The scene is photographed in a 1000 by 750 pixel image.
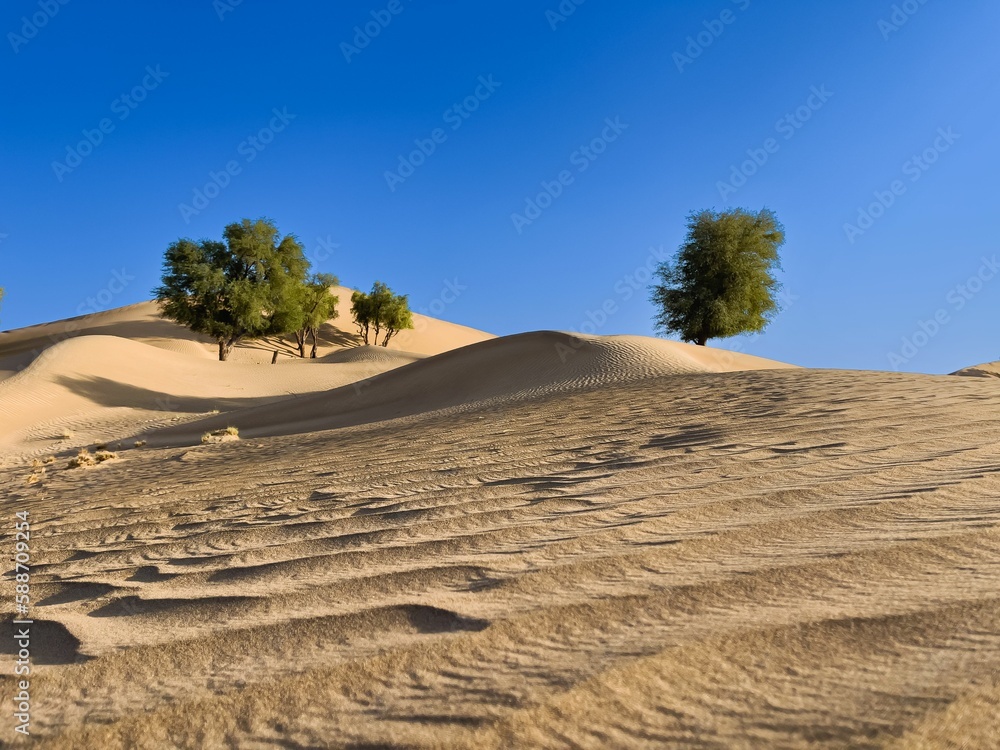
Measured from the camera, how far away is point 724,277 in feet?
80.6

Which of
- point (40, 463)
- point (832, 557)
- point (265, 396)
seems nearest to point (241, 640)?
point (832, 557)

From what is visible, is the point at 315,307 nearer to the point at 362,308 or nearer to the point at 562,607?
the point at 362,308

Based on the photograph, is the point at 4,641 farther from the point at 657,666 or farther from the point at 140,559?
the point at 657,666

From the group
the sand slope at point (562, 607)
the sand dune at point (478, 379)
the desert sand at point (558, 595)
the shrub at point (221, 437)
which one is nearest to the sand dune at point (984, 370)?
the sand dune at point (478, 379)

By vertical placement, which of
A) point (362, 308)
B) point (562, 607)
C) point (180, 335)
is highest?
point (362, 308)

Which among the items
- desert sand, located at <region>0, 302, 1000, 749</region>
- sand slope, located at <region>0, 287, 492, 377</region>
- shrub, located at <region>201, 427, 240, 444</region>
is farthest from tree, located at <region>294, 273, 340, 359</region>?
desert sand, located at <region>0, 302, 1000, 749</region>

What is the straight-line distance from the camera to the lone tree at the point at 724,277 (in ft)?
79.8

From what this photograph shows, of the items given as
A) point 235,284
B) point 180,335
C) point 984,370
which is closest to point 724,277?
point 984,370

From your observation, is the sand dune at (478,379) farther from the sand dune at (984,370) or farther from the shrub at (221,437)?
the sand dune at (984,370)

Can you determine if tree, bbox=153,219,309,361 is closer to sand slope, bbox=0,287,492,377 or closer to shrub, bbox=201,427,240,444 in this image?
sand slope, bbox=0,287,492,377

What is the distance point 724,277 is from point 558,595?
24.3m

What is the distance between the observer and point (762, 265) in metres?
24.7

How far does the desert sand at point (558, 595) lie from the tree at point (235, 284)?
2309 cm

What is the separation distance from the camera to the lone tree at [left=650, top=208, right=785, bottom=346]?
2433cm
